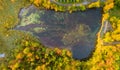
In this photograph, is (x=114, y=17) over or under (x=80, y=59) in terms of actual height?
over

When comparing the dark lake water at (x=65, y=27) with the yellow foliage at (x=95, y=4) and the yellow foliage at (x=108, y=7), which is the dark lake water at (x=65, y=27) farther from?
the yellow foliage at (x=108, y=7)

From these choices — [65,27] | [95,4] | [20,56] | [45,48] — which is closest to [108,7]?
[95,4]

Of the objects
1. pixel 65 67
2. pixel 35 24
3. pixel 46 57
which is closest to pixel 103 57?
pixel 65 67

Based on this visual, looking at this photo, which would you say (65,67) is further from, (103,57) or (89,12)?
(89,12)

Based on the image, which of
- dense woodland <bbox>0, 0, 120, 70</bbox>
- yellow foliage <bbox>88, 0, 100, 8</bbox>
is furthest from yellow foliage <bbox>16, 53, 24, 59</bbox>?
yellow foliage <bbox>88, 0, 100, 8</bbox>

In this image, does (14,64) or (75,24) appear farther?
(75,24)

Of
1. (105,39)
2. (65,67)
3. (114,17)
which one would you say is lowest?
(65,67)

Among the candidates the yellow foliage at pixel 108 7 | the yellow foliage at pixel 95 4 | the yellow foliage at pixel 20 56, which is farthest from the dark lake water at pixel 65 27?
the yellow foliage at pixel 20 56

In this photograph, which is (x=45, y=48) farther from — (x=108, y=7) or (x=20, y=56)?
(x=108, y=7)
